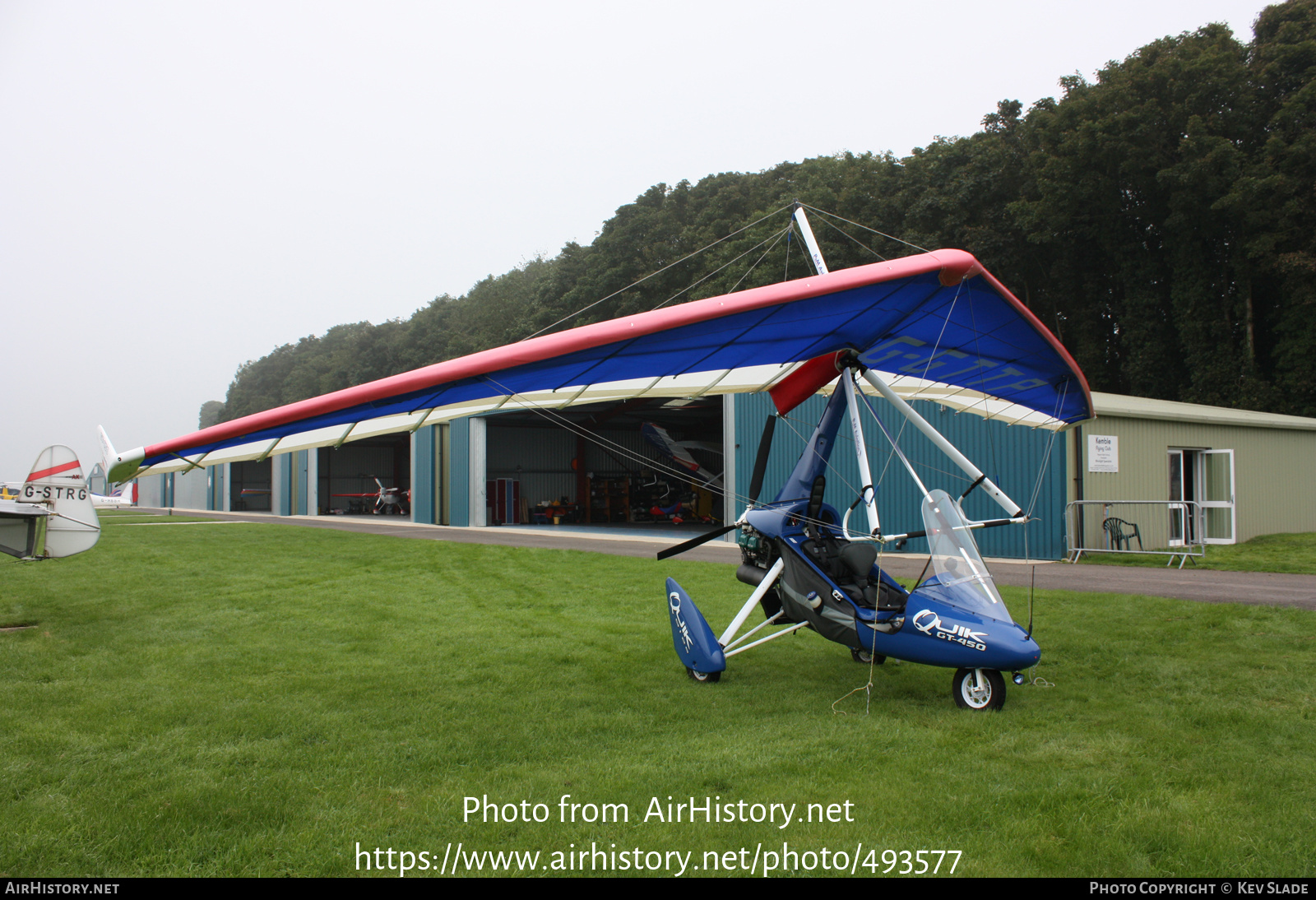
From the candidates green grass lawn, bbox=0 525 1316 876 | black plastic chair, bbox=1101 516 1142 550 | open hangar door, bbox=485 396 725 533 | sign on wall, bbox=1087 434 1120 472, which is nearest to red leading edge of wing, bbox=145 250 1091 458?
green grass lawn, bbox=0 525 1316 876

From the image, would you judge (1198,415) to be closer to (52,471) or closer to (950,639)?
(950,639)

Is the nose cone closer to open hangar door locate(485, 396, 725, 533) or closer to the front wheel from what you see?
the front wheel

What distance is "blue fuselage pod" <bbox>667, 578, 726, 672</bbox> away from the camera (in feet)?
17.7

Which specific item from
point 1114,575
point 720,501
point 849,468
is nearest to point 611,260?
point 720,501

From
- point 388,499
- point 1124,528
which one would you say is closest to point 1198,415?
point 1124,528

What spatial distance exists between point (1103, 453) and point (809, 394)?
974cm

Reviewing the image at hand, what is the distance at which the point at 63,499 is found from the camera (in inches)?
372

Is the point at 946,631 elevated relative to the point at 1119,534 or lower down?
elevated

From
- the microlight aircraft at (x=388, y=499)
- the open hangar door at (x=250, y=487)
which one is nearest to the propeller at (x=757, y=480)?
the microlight aircraft at (x=388, y=499)

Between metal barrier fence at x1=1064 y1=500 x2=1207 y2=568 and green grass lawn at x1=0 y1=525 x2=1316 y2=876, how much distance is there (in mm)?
5483

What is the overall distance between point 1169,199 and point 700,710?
27737mm

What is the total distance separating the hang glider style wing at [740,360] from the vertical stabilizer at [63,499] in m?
5.37

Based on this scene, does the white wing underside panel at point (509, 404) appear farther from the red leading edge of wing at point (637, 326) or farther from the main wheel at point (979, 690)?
the main wheel at point (979, 690)

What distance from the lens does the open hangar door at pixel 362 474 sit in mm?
38438
